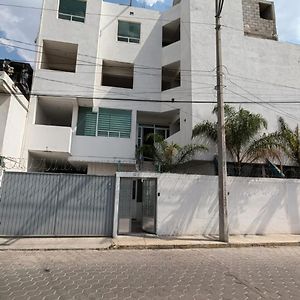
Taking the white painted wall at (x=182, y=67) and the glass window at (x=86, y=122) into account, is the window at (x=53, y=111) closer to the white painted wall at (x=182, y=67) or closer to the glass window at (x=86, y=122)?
the white painted wall at (x=182, y=67)

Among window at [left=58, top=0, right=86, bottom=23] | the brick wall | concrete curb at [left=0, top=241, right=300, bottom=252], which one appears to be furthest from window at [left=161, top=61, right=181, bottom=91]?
concrete curb at [left=0, top=241, right=300, bottom=252]

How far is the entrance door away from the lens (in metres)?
11.2

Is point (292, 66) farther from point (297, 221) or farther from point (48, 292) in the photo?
point (48, 292)

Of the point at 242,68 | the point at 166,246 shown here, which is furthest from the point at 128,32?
the point at 166,246

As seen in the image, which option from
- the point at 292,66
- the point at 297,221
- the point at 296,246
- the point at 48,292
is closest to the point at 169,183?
the point at 296,246

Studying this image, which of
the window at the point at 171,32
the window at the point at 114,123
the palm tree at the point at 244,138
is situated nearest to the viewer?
the palm tree at the point at 244,138

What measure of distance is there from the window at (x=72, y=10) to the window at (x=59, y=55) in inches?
70.8

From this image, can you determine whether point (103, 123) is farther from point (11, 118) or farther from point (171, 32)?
point (171, 32)

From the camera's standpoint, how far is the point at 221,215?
10.3m

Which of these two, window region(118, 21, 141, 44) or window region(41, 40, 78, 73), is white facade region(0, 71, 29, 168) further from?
window region(118, 21, 141, 44)

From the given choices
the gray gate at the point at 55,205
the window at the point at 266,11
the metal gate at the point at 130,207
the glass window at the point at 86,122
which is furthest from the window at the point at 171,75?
the gray gate at the point at 55,205

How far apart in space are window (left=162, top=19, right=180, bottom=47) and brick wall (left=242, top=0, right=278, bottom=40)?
4.67 m

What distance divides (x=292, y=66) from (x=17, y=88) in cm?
1704

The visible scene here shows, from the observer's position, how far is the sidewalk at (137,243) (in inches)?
349
